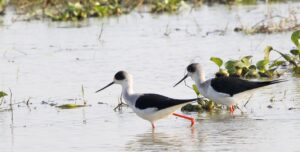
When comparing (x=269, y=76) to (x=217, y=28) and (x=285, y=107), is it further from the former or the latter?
(x=217, y=28)

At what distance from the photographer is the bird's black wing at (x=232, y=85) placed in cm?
895

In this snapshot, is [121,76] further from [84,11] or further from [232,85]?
[84,11]

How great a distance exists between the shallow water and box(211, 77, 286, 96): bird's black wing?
258 mm

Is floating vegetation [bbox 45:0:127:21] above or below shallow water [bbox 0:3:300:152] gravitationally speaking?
above

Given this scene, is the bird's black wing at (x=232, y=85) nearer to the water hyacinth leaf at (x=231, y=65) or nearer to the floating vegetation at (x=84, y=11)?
the water hyacinth leaf at (x=231, y=65)

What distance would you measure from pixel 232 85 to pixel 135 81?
211 cm

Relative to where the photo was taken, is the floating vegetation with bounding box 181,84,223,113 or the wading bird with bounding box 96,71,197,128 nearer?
the wading bird with bounding box 96,71,197,128

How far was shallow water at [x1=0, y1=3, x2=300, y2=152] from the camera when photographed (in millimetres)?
7750

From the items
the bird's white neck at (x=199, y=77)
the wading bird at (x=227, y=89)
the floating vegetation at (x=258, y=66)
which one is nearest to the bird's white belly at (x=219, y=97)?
the wading bird at (x=227, y=89)

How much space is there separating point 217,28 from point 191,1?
432 cm

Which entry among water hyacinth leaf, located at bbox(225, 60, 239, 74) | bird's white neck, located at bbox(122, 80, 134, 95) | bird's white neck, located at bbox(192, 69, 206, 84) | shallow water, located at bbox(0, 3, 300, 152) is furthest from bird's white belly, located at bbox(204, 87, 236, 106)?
water hyacinth leaf, located at bbox(225, 60, 239, 74)

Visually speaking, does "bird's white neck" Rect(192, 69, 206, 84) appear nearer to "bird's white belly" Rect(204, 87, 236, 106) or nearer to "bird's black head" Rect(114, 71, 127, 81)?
"bird's white belly" Rect(204, 87, 236, 106)

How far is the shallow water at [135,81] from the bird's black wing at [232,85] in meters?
0.26

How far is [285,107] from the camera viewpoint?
29.6ft
